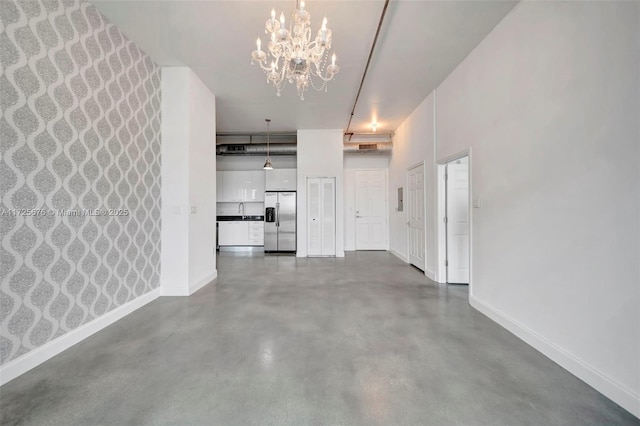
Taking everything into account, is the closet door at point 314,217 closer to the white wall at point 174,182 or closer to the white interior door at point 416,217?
the white interior door at point 416,217

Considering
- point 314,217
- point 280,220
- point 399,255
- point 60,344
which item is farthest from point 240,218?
point 60,344

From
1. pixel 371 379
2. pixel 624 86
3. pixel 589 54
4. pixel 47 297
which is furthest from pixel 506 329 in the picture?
pixel 47 297

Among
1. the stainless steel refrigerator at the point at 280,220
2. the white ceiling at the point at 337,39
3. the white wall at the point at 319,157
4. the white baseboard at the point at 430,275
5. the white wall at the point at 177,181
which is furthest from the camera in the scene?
the stainless steel refrigerator at the point at 280,220

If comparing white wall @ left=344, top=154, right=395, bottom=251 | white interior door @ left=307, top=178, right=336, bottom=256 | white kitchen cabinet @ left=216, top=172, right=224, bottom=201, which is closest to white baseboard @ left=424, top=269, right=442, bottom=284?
white interior door @ left=307, top=178, right=336, bottom=256

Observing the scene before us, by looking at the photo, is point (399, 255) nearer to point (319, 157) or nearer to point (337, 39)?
point (319, 157)

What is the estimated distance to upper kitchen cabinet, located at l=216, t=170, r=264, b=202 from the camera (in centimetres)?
734

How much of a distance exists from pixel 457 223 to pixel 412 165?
165 cm

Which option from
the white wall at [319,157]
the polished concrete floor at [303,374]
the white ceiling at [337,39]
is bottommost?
the polished concrete floor at [303,374]

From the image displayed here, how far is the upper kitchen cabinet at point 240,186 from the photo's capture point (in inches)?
289

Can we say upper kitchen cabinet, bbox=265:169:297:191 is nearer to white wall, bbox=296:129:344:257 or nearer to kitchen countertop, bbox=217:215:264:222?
white wall, bbox=296:129:344:257

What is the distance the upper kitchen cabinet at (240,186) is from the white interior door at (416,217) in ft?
13.5

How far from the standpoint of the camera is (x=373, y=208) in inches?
283

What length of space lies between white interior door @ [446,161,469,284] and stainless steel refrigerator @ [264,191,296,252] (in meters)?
3.84

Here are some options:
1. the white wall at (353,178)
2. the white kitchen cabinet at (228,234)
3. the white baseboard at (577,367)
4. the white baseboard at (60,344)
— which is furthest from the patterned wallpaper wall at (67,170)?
the white wall at (353,178)
